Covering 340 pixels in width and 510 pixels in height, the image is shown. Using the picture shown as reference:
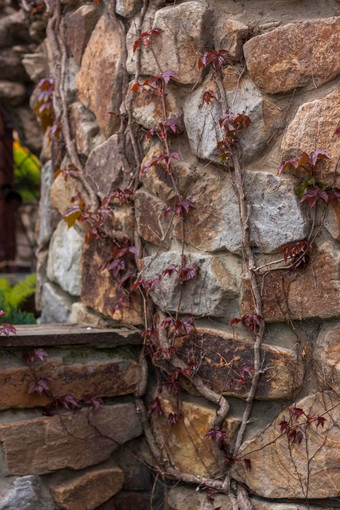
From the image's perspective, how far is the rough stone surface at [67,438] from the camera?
2.01 metres

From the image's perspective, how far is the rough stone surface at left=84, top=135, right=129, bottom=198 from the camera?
2330mm

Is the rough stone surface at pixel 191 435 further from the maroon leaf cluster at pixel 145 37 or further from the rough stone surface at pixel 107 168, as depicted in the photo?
the maroon leaf cluster at pixel 145 37

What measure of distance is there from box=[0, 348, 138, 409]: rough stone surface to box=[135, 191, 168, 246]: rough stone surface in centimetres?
46

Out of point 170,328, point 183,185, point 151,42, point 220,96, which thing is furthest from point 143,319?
point 151,42

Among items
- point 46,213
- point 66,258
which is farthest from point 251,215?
point 46,213

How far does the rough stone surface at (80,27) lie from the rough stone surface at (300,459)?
1.74m

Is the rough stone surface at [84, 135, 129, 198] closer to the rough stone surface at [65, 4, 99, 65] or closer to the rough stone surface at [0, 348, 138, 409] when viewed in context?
the rough stone surface at [65, 4, 99, 65]

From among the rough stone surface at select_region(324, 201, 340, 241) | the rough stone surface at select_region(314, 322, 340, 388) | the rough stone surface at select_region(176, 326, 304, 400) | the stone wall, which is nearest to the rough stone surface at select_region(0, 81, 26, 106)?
the stone wall

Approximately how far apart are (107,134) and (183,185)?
525mm

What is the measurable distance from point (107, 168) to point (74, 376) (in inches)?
32.5

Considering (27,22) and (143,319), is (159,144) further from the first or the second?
(27,22)

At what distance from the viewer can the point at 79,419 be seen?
7.07 feet

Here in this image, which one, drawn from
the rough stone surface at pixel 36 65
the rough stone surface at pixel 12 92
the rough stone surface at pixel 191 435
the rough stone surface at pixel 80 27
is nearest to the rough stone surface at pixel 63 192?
the rough stone surface at pixel 80 27

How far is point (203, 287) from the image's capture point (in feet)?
6.64
